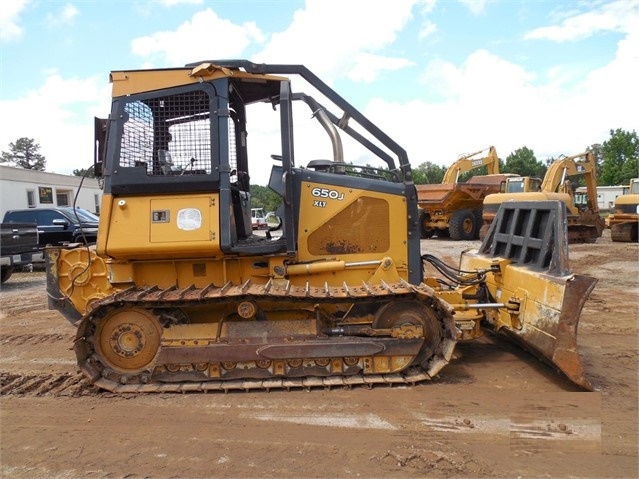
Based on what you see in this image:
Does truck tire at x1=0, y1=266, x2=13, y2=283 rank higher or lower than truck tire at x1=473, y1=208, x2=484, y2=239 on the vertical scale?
lower

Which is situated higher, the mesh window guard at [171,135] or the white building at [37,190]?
the white building at [37,190]

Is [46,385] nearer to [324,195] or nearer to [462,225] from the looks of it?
[324,195]

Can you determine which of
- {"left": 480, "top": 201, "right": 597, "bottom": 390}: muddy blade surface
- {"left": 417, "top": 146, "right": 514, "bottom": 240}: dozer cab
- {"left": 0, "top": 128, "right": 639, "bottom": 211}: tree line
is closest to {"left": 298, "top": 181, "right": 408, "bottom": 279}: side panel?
{"left": 480, "top": 201, "right": 597, "bottom": 390}: muddy blade surface

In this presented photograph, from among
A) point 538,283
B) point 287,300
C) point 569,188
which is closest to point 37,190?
point 569,188

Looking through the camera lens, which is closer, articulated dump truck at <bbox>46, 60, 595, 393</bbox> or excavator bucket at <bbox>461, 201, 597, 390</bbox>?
excavator bucket at <bbox>461, 201, 597, 390</bbox>

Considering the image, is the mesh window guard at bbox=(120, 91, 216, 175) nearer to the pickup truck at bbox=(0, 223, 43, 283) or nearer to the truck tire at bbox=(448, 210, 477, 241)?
the pickup truck at bbox=(0, 223, 43, 283)

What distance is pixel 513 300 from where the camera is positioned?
4977mm

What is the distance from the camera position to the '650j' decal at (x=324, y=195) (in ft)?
16.2

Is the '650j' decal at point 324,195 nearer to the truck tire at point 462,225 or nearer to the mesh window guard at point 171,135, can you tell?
the mesh window guard at point 171,135

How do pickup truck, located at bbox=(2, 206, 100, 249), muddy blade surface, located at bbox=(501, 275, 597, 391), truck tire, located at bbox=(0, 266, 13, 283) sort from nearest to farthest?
muddy blade surface, located at bbox=(501, 275, 597, 391)
truck tire, located at bbox=(0, 266, 13, 283)
pickup truck, located at bbox=(2, 206, 100, 249)

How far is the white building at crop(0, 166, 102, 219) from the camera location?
2813 centimetres

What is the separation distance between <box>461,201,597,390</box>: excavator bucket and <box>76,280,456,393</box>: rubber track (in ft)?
2.73

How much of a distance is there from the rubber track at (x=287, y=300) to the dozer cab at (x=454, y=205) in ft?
51.1

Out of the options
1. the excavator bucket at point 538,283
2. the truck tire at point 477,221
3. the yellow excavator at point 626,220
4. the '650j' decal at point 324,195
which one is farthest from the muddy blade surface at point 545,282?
the yellow excavator at point 626,220
